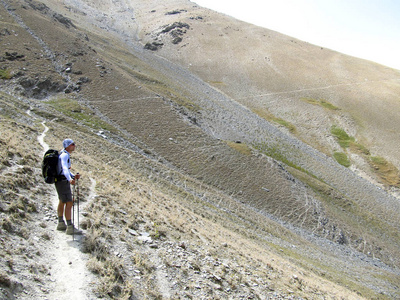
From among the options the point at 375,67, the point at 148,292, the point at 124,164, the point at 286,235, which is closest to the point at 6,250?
the point at 148,292

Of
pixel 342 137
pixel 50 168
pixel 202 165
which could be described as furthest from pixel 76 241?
pixel 342 137

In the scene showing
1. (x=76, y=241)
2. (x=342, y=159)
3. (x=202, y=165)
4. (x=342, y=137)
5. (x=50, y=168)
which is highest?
(x=342, y=137)

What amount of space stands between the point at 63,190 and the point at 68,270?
8.53ft

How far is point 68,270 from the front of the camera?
7.90 m

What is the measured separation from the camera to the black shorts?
8992mm

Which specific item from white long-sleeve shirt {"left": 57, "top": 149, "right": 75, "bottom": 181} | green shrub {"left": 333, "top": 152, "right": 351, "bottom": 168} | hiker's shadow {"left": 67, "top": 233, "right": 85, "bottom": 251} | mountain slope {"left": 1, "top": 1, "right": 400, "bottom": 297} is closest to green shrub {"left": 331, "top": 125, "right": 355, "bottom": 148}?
green shrub {"left": 333, "top": 152, "right": 351, "bottom": 168}

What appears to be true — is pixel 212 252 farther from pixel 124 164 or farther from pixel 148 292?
pixel 124 164

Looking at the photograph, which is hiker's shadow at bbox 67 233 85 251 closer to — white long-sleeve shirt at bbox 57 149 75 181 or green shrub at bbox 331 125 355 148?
white long-sleeve shirt at bbox 57 149 75 181

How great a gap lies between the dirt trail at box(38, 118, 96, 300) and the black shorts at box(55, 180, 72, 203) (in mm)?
1315

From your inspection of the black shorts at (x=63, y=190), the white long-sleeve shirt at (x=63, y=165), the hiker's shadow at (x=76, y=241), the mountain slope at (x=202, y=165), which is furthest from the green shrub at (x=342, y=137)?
the white long-sleeve shirt at (x=63, y=165)

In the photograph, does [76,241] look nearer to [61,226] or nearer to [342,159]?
[61,226]

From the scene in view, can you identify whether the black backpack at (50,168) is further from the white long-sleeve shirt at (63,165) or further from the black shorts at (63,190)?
the black shorts at (63,190)

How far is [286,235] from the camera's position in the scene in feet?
97.7

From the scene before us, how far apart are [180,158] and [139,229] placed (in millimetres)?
26911
